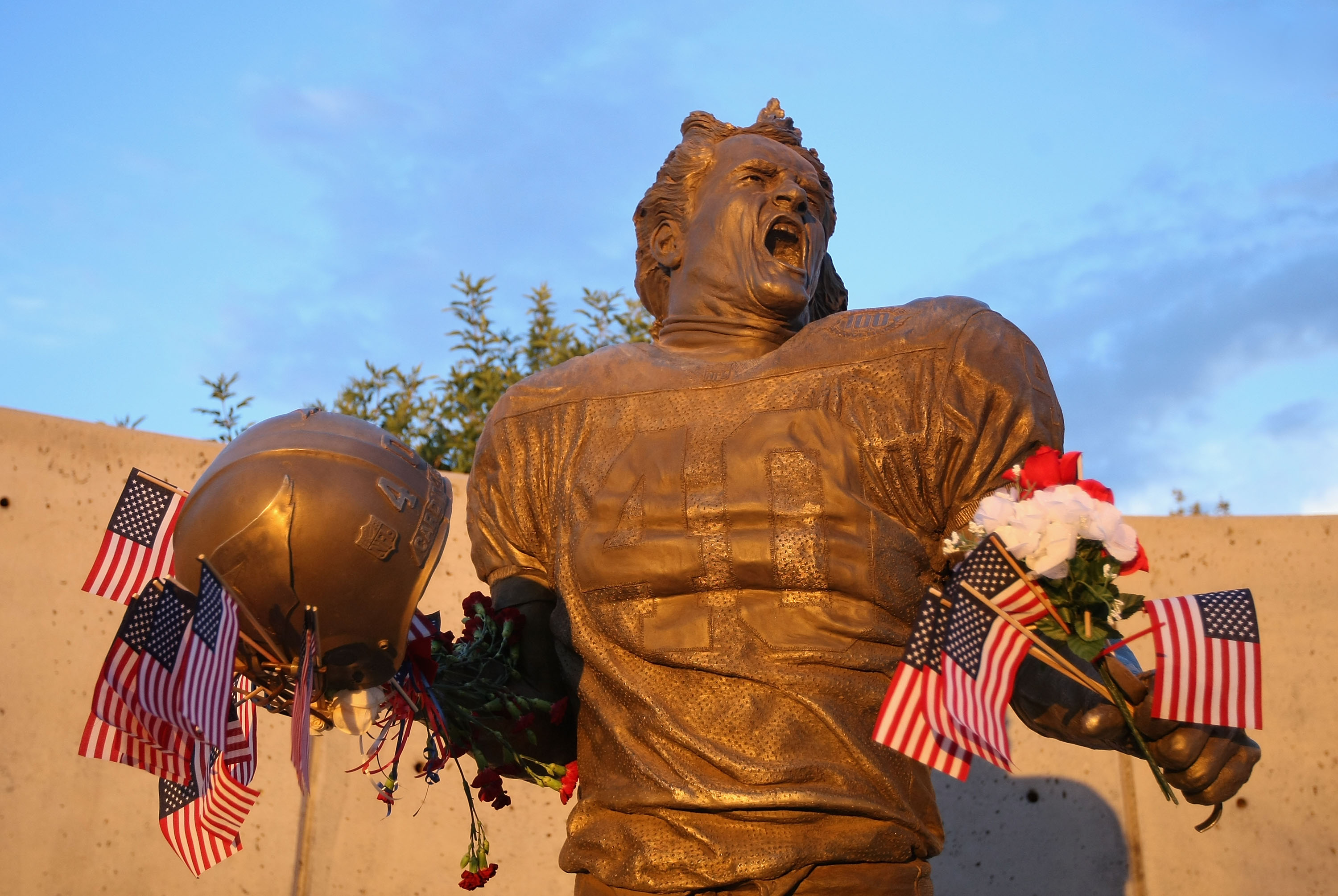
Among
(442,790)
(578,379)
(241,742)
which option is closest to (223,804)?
(241,742)

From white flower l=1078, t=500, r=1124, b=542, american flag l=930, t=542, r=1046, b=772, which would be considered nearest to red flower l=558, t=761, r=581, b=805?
american flag l=930, t=542, r=1046, b=772

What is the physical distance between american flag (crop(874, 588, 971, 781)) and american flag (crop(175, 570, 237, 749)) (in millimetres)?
1205

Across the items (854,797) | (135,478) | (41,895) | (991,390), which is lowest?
(41,895)

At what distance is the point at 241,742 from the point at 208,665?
17.0 inches

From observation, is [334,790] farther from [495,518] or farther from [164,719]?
[164,719]

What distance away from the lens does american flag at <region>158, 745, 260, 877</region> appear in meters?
3.13

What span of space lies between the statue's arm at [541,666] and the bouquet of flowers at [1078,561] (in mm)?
1093

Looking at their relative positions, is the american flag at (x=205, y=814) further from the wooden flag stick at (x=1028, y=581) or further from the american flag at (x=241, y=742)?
the wooden flag stick at (x=1028, y=581)

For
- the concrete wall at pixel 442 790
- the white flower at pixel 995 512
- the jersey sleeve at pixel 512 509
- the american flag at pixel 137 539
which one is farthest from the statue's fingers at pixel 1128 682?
the concrete wall at pixel 442 790

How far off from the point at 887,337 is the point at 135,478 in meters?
1.64

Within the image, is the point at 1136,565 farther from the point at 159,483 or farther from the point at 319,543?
the point at 159,483

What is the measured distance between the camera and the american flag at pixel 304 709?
9.20ft

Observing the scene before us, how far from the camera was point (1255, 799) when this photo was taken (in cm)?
661

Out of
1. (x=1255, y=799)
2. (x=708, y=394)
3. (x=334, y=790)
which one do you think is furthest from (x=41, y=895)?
(x=1255, y=799)
